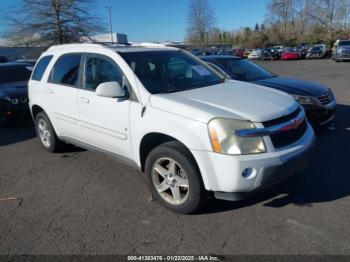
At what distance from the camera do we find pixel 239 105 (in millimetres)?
3457

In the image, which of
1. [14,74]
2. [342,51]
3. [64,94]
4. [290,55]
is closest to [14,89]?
[14,74]

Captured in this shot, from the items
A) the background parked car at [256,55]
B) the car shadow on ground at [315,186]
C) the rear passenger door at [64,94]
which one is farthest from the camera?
the background parked car at [256,55]

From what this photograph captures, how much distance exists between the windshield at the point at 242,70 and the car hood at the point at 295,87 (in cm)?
39

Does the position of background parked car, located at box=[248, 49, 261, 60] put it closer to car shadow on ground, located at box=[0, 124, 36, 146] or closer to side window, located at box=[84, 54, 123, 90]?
car shadow on ground, located at box=[0, 124, 36, 146]

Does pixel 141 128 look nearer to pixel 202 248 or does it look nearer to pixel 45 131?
pixel 202 248

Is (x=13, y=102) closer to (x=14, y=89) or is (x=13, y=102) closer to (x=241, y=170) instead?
(x=14, y=89)

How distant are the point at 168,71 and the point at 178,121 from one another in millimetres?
1220

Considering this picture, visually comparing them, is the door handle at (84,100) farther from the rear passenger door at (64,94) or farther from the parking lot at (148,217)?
the parking lot at (148,217)

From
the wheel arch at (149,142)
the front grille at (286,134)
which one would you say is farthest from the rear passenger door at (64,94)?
the front grille at (286,134)

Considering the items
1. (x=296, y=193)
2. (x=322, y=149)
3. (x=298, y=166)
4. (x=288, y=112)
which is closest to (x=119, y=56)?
(x=288, y=112)

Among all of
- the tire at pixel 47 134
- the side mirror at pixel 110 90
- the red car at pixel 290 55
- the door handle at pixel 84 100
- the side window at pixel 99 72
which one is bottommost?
the tire at pixel 47 134

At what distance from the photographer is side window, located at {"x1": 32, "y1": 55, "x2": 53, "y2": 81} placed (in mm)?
5547

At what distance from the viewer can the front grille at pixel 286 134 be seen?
3295 mm

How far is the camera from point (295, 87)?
247 inches
